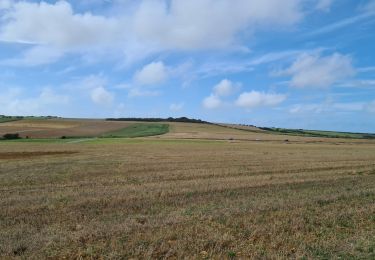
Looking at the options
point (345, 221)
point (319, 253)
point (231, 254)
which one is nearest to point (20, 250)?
point (231, 254)

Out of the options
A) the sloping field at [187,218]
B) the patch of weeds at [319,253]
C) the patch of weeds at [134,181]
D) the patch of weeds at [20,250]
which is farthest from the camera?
the patch of weeds at [134,181]

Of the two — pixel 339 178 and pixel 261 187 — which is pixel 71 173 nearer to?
pixel 261 187

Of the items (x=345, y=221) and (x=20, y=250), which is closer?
(x=20, y=250)

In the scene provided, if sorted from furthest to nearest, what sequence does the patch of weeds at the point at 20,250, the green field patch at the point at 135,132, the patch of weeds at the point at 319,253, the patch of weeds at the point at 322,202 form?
the green field patch at the point at 135,132, the patch of weeds at the point at 322,202, the patch of weeds at the point at 20,250, the patch of weeds at the point at 319,253

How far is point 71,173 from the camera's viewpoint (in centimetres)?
2262

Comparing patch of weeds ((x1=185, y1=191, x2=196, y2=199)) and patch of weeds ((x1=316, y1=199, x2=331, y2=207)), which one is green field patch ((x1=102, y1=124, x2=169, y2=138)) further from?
patch of weeds ((x1=316, y1=199, x2=331, y2=207))

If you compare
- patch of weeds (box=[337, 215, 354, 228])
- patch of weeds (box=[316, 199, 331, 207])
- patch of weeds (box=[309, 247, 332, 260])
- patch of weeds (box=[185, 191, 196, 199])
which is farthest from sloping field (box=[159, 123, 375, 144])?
patch of weeds (box=[309, 247, 332, 260])

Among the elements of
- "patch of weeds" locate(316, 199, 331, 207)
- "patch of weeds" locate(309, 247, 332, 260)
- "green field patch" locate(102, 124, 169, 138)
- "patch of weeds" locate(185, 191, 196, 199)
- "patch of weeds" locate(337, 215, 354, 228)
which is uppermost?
"green field patch" locate(102, 124, 169, 138)

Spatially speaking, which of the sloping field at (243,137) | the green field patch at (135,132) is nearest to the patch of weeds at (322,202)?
the sloping field at (243,137)

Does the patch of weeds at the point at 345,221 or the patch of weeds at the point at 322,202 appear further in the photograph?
the patch of weeds at the point at 322,202

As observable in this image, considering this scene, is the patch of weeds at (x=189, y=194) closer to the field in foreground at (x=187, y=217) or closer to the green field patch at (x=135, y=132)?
the field in foreground at (x=187, y=217)

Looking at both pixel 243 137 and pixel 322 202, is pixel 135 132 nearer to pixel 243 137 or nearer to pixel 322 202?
pixel 243 137

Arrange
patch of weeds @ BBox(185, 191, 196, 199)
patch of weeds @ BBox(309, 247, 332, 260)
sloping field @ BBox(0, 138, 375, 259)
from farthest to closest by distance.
Result: patch of weeds @ BBox(185, 191, 196, 199) < sloping field @ BBox(0, 138, 375, 259) < patch of weeds @ BBox(309, 247, 332, 260)

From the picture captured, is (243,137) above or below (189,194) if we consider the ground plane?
above
